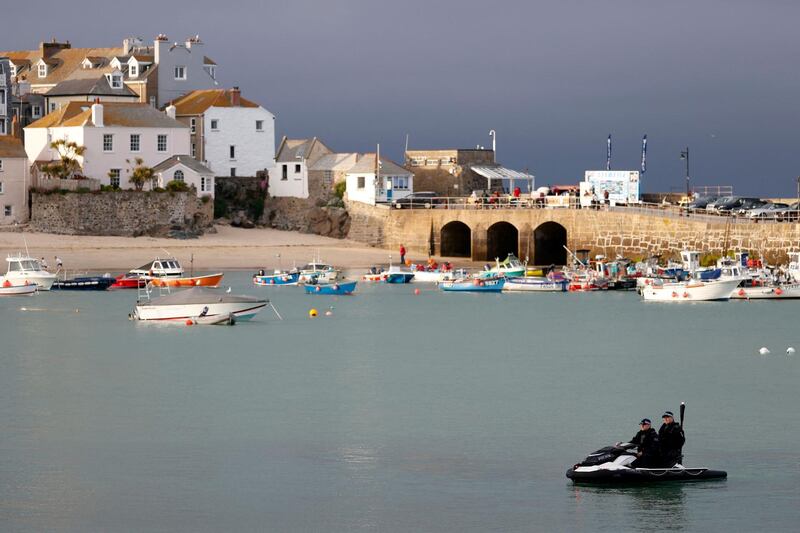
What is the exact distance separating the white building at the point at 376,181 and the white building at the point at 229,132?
5.69m

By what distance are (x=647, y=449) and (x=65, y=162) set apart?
5859cm

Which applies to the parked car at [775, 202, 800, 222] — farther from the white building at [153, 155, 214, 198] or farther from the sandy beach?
the white building at [153, 155, 214, 198]

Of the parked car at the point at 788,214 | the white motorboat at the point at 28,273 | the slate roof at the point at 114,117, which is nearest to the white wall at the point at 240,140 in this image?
the slate roof at the point at 114,117

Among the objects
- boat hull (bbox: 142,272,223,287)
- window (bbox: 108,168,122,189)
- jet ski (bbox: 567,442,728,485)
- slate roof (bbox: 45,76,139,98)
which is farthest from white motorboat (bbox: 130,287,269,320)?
slate roof (bbox: 45,76,139,98)

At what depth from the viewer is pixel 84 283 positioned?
67000 millimetres

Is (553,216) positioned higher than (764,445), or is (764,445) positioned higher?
(553,216)

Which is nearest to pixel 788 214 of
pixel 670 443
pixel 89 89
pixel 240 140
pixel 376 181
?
pixel 376 181

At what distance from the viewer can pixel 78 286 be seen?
67188 millimetres

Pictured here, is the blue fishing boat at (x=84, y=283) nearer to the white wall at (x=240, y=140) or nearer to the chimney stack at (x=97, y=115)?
the chimney stack at (x=97, y=115)

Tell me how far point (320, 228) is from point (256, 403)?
50944 mm

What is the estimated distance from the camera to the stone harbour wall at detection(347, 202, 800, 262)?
70.8 metres

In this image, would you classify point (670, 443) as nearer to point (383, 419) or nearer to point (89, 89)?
point (383, 419)

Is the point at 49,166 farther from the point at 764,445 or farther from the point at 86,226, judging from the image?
the point at 764,445

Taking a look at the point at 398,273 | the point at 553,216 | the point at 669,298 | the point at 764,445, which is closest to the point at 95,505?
the point at 764,445
